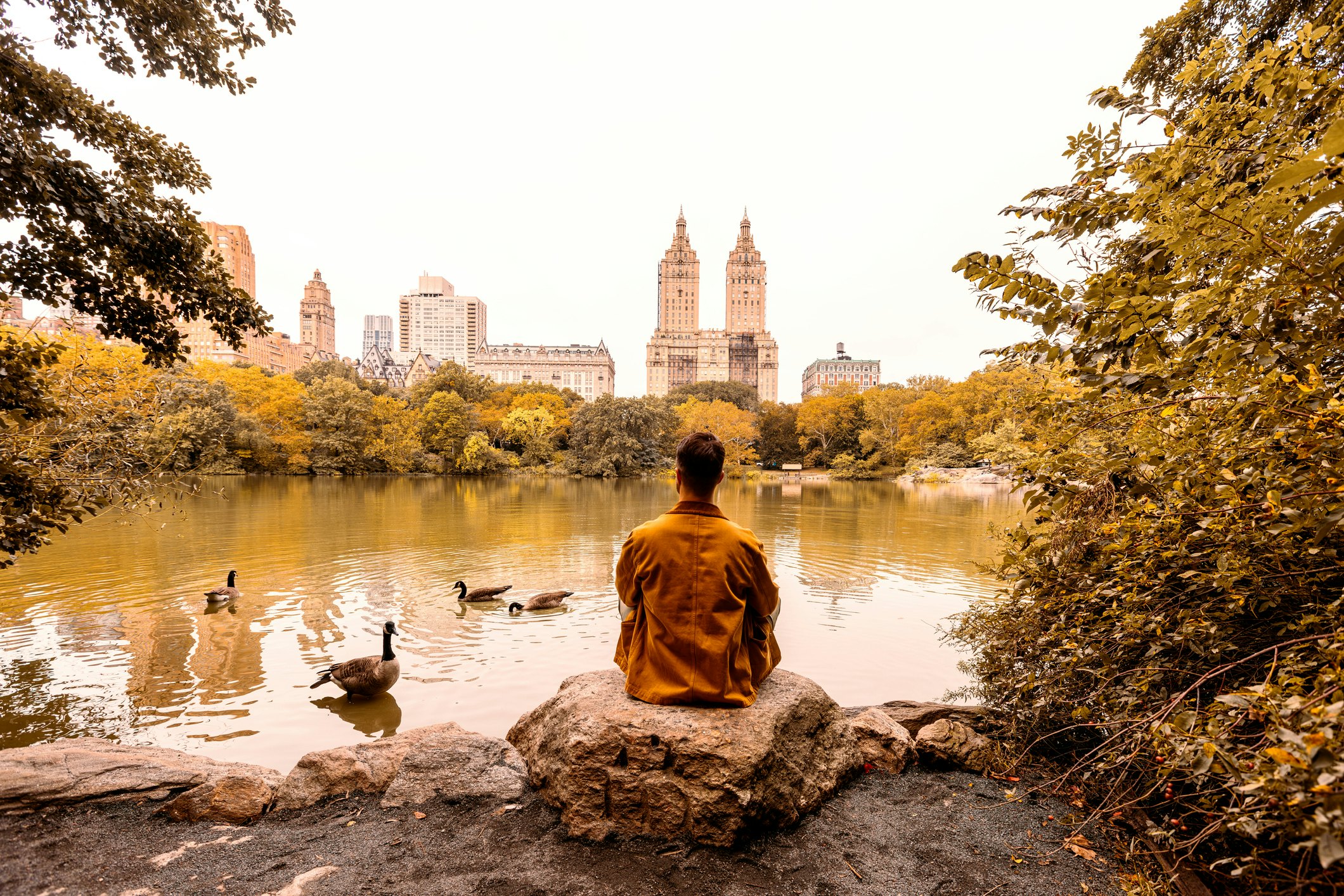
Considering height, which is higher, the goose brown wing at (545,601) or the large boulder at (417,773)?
the large boulder at (417,773)

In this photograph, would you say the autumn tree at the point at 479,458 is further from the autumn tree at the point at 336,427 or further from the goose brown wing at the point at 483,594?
the goose brown wing at the point at 483,594

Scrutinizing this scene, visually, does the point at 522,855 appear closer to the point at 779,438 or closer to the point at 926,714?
the point at 926,714

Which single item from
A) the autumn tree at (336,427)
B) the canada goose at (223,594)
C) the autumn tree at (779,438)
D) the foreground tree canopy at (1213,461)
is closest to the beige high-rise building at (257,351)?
the autumn tree at (336,427)

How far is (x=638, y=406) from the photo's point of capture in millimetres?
48844

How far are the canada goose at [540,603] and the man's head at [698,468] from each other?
22.6 ft

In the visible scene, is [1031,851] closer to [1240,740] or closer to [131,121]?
[1240,740]

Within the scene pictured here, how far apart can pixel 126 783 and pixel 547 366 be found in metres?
133

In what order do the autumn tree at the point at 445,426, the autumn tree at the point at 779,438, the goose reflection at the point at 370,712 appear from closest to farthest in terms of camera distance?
1. the goose reflection at the point at 370,712
2. the autumn tree at the point at 445,426
3. the autumn tree at the point at 779,438

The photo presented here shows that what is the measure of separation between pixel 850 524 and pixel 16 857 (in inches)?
761

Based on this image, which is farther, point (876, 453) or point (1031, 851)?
point (876, 453)

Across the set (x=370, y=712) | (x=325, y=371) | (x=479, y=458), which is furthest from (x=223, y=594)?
(x=325, y=371)

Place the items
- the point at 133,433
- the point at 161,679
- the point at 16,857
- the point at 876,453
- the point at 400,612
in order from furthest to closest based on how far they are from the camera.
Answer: the point at 876,453, the point at 400,612, the point at 161,679, the point at 133,433, the point at 16,857

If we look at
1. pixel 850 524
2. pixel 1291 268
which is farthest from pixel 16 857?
pixel 850 524

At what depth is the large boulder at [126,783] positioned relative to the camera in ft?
9.98
